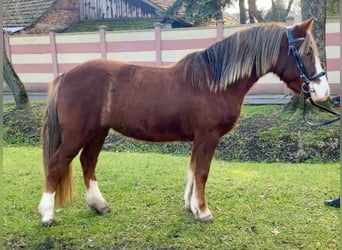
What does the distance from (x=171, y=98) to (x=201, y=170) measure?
1.93 feet

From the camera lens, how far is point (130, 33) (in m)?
11.3

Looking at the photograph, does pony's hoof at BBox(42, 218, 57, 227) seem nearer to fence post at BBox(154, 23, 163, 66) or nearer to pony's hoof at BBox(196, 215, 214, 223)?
pony's hoof at BBox(196, 215, 214, 223)

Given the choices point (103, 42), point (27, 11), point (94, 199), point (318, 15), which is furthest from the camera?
point (27, 11)

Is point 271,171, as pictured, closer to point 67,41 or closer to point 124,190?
point 124,190

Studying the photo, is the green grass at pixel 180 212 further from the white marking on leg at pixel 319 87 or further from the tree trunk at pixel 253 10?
the tree trunk at pixel 253 10

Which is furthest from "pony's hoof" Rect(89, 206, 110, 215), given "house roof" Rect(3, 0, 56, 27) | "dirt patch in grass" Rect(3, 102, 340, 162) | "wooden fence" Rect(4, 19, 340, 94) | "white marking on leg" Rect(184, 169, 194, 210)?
"house roof" Rect(3, 0, 56, 27)

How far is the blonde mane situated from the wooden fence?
6386mm

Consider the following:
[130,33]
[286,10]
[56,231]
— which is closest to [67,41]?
[130,33]

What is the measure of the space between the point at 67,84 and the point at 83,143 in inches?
18.2

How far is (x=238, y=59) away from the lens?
290 centimetres

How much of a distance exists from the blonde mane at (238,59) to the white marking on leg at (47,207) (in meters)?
1.37

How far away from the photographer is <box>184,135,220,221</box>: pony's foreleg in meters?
2.92

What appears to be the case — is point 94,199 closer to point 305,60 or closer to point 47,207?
point 47,207

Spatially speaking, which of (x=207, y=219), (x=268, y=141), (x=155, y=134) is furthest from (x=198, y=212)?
(x=268, y=141)
